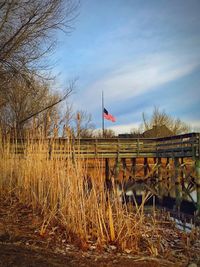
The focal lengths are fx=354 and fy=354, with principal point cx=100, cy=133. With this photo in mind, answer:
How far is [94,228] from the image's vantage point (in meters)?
4.52

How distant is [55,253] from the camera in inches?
153

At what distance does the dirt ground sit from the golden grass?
0.16 metres

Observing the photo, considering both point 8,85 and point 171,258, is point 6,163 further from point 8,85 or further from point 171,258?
point 171,258

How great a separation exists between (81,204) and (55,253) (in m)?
0.84

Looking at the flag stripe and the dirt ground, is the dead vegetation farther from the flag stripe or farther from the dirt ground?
the flag stripe

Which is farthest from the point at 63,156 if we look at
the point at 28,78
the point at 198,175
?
the point at 198,175

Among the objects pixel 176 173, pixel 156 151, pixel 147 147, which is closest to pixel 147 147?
pixel 147 147

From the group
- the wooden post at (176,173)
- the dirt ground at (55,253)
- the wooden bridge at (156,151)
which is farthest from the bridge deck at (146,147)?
the dirt ground at (55,253)

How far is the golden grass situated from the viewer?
14.4 feet

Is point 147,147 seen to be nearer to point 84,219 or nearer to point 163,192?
point 163,192

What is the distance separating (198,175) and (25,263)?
11603 mm

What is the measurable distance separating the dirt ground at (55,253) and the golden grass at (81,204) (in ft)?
0.52

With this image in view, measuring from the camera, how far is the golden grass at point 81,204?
439 cm

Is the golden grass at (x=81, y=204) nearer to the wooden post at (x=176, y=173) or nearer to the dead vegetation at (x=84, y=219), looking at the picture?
the dead vegetation at (x=84, y=219)
